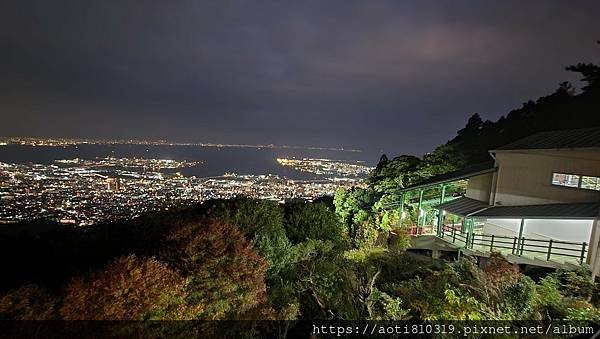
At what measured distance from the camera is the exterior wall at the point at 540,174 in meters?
10.9

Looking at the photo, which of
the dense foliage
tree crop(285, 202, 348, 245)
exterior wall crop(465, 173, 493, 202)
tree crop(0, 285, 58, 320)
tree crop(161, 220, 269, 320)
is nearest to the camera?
tree crop(0, 285, 58, 320)

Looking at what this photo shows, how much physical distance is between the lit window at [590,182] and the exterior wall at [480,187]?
145 inches

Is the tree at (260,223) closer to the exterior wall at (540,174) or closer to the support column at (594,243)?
the support column at (594,243)

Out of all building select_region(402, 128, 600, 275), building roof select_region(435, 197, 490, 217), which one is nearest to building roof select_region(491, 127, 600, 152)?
building select_region(402, 128, 600, 275)

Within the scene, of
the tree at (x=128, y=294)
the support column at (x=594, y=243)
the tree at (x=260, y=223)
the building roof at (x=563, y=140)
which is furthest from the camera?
the building roof at (x=563, y=140)

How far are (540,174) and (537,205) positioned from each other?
1.28 m

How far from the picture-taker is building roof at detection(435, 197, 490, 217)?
13.0 m

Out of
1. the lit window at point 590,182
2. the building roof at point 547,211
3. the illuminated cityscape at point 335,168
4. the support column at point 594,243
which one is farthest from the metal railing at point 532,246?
the illuminated cityscape at point 335,168

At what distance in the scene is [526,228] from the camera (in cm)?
1282

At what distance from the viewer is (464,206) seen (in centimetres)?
1400

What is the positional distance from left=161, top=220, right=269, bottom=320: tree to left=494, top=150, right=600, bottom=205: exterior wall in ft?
37.2

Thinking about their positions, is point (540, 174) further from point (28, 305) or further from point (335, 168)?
point (335, 168)

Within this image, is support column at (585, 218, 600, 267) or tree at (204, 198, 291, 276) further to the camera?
tree at (204, 198, 291, 276)

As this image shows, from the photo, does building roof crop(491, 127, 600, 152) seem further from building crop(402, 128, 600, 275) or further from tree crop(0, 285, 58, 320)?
tree crop(0, 285, 58, 320)
